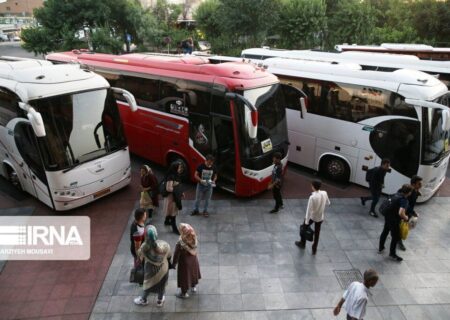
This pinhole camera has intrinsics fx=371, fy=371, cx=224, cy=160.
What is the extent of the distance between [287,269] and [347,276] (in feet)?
3.72

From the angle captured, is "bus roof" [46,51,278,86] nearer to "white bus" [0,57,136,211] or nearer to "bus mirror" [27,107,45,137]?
"white bus" [0,57,136,211]

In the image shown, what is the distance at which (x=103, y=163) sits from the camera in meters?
9.14

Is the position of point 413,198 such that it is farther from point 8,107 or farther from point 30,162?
point 8,107

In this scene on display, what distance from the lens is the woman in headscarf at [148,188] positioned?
8156 millimetres

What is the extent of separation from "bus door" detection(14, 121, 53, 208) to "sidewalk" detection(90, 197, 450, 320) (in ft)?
7.47

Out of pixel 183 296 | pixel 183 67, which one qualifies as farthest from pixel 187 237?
pixel 183 67

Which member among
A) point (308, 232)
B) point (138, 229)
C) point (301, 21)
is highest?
point (301, 21)

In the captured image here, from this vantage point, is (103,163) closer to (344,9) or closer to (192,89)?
(192,89)

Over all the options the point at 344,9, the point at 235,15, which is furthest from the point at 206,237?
the point at 344,9

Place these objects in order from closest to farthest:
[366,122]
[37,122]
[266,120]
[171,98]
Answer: [37,122] < [266,120] < [366,122] < [171,98]

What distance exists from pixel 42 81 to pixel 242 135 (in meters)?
4.72

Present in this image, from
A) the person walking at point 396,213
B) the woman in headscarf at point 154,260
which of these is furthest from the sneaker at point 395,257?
the woman in headscarf at point 154,260

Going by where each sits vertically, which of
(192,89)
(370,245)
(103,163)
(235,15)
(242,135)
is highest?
(235,15)

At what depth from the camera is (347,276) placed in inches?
279
